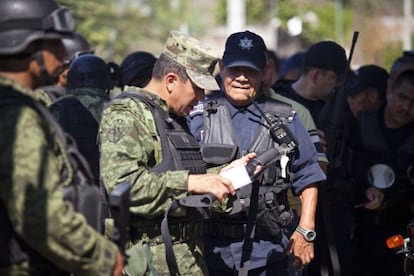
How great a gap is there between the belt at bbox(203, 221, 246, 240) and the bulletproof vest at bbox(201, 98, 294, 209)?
0.21 m

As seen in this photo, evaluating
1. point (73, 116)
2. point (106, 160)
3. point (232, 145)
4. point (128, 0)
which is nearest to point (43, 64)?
point (106, 160)

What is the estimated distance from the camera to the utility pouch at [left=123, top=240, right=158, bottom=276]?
494cm

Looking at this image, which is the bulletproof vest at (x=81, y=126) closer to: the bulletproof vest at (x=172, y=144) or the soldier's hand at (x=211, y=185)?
the bulletproof vest at (x=172, y=144)

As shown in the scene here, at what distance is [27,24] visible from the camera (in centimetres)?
388

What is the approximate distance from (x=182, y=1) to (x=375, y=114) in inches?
1458

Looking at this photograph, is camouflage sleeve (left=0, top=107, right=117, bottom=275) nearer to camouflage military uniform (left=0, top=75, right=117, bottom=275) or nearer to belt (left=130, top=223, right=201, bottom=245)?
camouflage military uniform (left=0, top=75, right=117, bottom=275)

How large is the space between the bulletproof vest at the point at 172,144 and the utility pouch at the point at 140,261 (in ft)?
1.36

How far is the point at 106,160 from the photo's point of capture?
4.75 meters

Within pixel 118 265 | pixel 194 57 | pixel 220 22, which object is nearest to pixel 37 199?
pixel 118 265

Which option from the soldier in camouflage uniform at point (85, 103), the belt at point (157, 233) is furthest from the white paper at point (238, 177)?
the soldier in camouflage uniform at point (85, 103)

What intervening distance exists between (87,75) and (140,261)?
259 centimetres

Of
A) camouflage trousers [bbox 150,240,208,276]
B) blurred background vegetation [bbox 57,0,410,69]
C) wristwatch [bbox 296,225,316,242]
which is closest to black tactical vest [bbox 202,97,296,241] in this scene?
wristwatch [bbox 296,225,316,242]

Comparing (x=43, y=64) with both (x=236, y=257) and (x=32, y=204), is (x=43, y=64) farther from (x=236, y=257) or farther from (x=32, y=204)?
(x=236, y=257)

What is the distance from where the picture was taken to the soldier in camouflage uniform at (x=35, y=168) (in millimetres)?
3625
